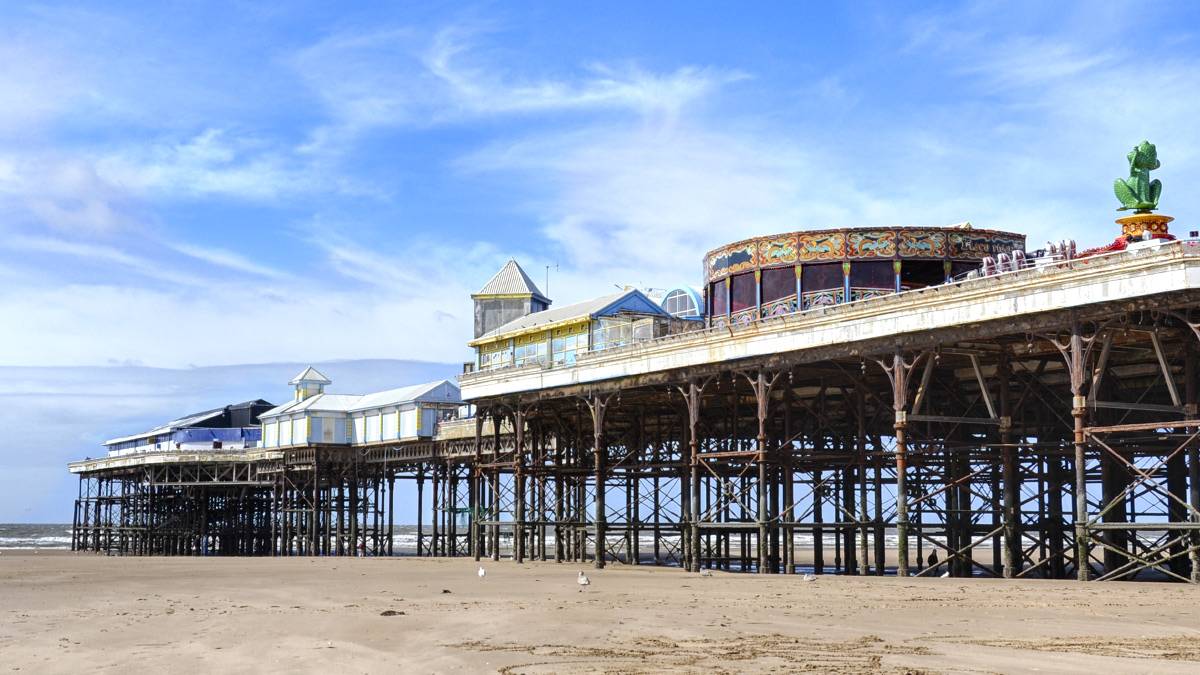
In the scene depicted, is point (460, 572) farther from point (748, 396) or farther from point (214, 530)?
point (214, 530)

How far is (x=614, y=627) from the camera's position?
21.8 metres

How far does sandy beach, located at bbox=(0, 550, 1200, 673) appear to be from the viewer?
1720cm

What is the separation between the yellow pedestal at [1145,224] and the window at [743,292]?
12.9 meters

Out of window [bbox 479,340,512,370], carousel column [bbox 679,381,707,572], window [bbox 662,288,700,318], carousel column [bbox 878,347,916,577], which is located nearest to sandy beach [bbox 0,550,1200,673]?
carousel column [bbox 878,347,916,577]

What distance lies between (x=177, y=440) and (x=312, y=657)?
298 feet

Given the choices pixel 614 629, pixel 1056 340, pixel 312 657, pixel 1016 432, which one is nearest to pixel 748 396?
pixel 1016 432

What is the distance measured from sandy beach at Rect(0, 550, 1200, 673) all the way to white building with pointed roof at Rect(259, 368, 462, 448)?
→ 42.0m

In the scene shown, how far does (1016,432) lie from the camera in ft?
159

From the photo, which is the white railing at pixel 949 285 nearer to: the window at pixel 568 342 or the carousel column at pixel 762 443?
the carousel column at pixel 762 443

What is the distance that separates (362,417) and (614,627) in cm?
6382

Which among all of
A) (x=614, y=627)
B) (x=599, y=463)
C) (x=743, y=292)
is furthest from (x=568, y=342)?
(x=614, y=627)

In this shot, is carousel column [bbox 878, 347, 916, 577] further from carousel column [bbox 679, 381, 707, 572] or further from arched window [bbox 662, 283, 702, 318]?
arched window [bbox 662, 283, 702, 318]

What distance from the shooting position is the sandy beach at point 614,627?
56.4ft

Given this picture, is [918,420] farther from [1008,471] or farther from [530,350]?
[530,350]
